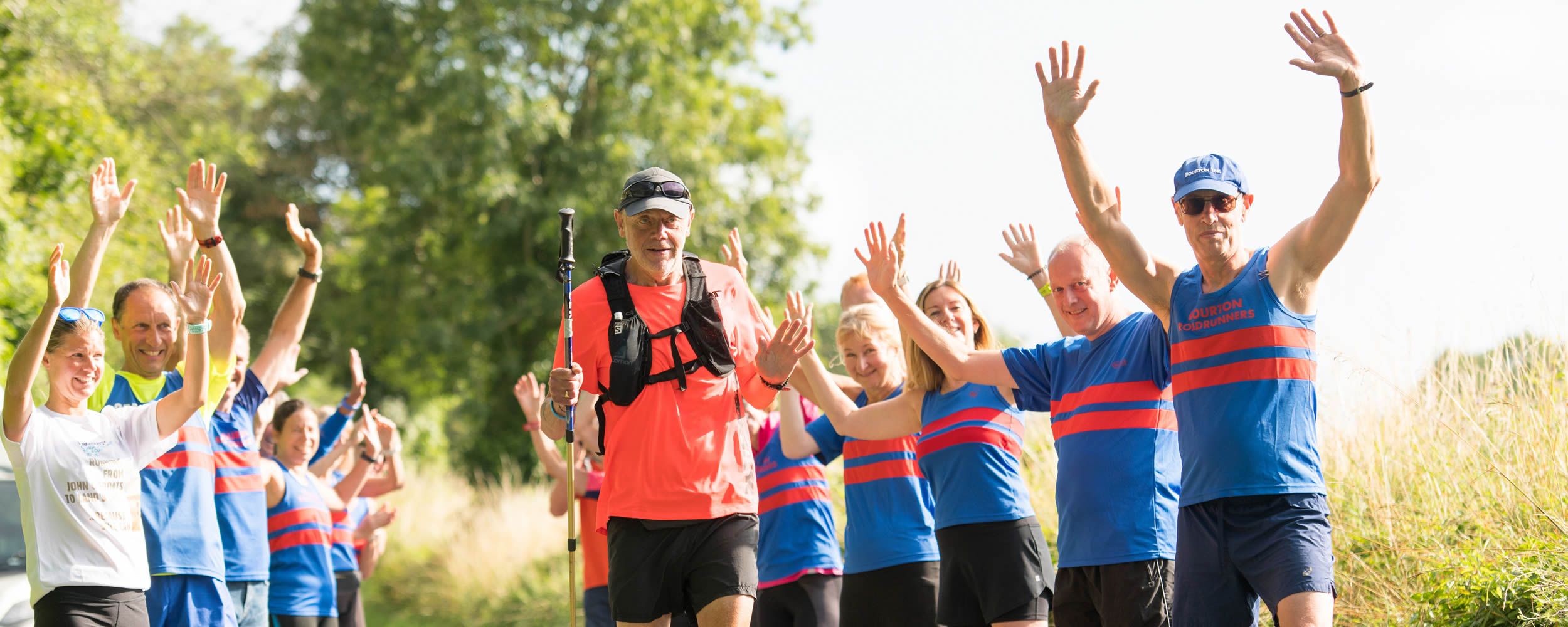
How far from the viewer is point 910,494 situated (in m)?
5.83

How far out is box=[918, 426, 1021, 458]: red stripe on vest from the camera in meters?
5.33

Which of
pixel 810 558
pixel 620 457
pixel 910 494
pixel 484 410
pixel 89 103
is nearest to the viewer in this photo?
pixel 620 457

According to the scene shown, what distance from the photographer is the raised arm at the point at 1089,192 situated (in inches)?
168

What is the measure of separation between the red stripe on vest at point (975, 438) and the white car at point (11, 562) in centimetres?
433

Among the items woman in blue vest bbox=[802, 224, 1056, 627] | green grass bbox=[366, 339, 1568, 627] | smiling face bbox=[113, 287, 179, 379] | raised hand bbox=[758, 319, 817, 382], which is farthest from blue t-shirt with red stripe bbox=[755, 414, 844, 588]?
smiling face bbox=[113, 287, 179, 379]

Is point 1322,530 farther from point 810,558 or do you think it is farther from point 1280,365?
point 810,558

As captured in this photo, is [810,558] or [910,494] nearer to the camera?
[910,494]

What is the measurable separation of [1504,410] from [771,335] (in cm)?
362

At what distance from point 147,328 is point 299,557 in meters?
1.97

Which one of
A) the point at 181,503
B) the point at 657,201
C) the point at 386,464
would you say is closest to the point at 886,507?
the point at 657,201

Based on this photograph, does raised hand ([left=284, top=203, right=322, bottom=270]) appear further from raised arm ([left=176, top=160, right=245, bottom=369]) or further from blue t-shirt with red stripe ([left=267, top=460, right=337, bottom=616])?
blue t-shirt with red stripe ([left=267, top=460, right=337, bottom=616])

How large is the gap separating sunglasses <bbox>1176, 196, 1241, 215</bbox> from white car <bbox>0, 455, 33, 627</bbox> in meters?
5.43

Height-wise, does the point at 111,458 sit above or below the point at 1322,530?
above

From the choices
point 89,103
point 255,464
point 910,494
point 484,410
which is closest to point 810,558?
point 910,494
